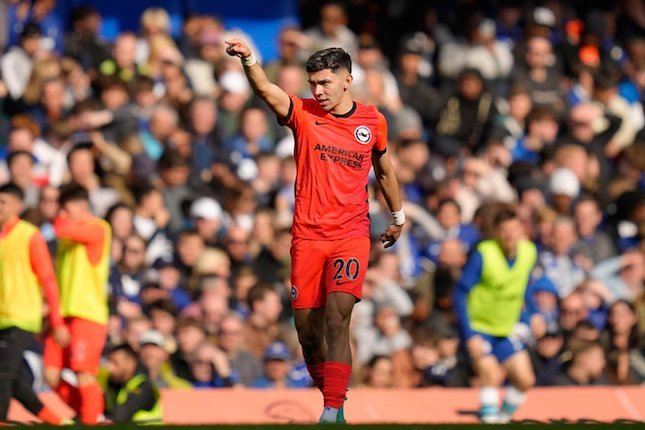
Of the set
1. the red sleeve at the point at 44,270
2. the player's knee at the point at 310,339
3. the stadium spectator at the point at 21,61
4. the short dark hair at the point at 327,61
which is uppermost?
the stadium spectator at the point at 21,61

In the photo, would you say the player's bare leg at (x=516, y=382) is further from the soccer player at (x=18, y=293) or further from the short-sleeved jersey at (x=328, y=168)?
the short-sleeved jersey at (x=328, y=168)

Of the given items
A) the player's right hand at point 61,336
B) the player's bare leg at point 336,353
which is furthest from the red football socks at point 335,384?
the player's right hand at point 61,336

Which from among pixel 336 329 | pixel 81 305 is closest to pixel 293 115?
pixel 336 329

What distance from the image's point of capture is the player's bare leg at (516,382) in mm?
14859

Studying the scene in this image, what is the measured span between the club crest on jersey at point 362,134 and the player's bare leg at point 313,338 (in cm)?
111

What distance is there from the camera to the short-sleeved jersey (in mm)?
10875

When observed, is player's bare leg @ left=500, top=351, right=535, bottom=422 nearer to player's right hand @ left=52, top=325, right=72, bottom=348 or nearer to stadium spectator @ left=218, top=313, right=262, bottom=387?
stadium spectator @ left=218, top=313, right=262, bottom=387

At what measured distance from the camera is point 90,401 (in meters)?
13.6

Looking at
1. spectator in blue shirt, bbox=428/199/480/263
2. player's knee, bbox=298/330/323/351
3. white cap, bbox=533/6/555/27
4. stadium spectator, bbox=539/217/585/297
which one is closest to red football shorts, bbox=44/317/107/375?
player's knee, bbox=298/330/323/351

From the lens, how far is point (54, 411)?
1395 cm

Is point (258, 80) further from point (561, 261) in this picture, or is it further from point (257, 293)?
point (561, 261)

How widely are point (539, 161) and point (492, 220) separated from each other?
14.4ft

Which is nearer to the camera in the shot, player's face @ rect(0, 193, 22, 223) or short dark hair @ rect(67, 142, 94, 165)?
player's face @ rect(0, 193, 22, 223)

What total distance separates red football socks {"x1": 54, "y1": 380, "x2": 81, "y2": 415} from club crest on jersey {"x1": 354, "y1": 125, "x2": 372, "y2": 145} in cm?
401
